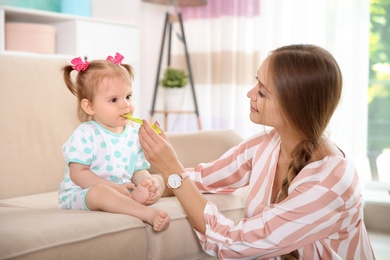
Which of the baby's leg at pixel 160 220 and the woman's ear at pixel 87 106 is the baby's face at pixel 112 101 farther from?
the baby's leg at pixel 160 220

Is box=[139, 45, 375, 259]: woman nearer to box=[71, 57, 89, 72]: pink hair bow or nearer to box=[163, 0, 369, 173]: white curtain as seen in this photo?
box=[71, 57, 89, 72]: pink hair bow

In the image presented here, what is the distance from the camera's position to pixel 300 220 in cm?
150

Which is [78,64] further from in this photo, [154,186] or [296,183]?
[296,183]

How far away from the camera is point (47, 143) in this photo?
2.31 meters

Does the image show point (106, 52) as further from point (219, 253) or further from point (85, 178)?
point (219, 253)

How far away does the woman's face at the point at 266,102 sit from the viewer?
5.28 ft

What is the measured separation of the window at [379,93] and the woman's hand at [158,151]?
8.89ft

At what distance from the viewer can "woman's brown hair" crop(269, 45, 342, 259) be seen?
155 centimetres

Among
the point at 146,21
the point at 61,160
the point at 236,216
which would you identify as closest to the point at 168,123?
the point at 146,21

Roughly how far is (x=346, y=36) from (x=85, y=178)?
264cm

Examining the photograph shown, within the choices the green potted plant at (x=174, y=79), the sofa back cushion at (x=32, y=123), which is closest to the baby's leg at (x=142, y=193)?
the sofa back cushion at (x=32, y=123)

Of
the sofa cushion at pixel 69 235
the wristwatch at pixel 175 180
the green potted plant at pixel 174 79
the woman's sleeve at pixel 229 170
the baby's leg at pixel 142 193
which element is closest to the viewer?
the sofa cushion at pixel 69 235

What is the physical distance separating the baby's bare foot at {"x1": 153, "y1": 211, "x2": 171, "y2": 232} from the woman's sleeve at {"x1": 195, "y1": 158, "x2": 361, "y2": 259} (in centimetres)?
20

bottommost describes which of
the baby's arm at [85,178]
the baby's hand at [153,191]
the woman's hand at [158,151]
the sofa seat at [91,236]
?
the sofa seat at [91,236]
